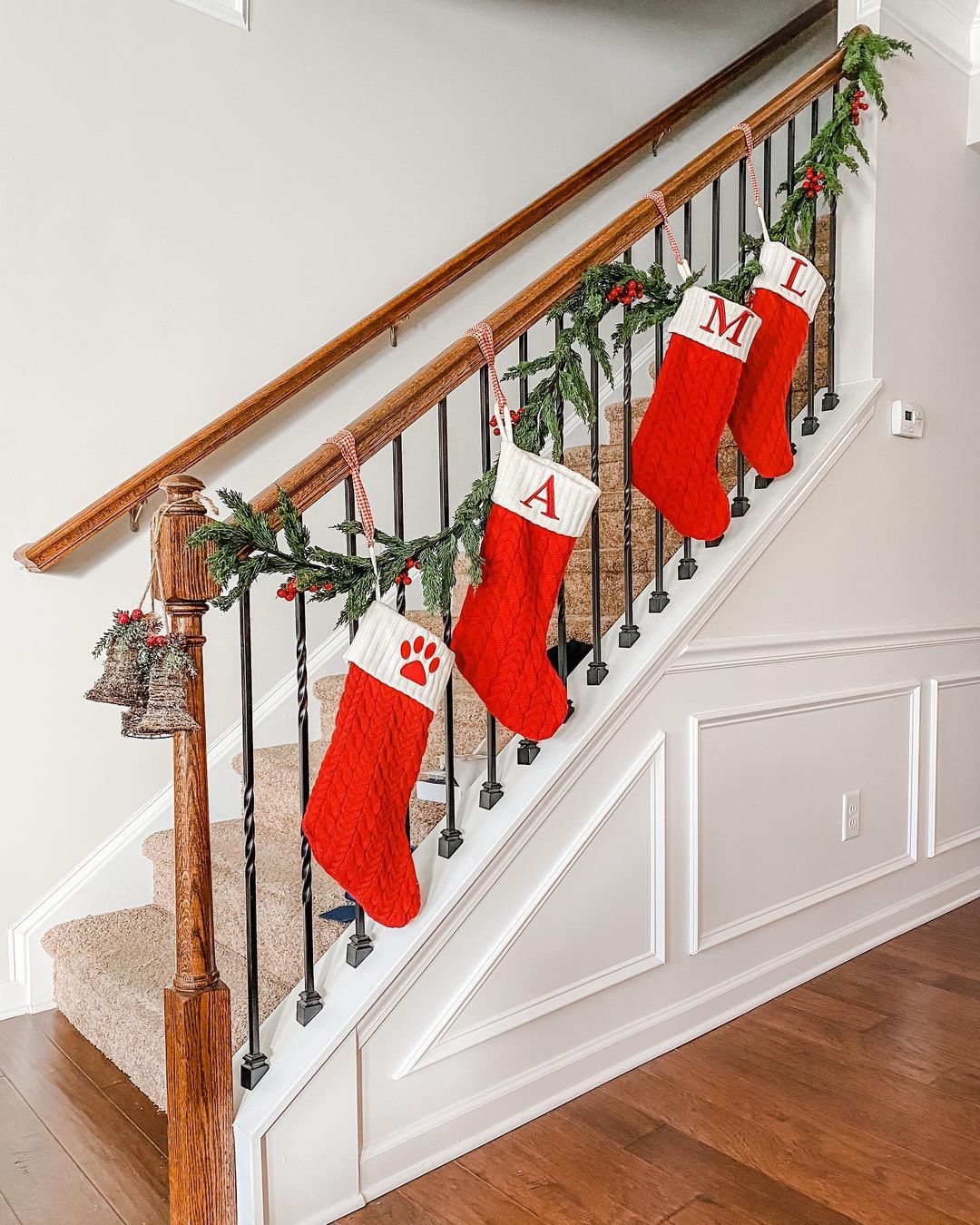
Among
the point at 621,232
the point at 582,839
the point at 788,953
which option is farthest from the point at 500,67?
the point at 788,953

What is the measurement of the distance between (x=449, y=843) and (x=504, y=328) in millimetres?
907

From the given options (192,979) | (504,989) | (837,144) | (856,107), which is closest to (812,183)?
(837,144)

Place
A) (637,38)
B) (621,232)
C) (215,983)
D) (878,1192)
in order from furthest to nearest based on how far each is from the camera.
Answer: (637,38) < (621,232) < (878,1192) < (215,983)

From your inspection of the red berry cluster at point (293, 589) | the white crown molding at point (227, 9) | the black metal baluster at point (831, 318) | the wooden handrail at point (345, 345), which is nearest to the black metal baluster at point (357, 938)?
the red berry cluster at point (293, 589)

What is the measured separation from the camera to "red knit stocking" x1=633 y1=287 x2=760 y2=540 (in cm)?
190

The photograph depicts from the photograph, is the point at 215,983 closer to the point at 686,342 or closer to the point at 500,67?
the point at 686,342

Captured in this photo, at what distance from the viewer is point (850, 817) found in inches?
99.4

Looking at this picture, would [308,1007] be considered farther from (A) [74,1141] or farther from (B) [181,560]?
(B) [181,560]

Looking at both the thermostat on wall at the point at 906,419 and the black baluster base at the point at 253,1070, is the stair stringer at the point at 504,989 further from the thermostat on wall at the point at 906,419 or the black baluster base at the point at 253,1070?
the thermostat on wall at the point at 906,419

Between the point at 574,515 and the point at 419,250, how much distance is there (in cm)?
167

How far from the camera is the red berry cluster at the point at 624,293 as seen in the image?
72.2 inches

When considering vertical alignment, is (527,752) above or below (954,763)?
above

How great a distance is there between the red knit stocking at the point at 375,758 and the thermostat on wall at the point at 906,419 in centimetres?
167

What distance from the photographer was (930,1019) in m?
2.16
